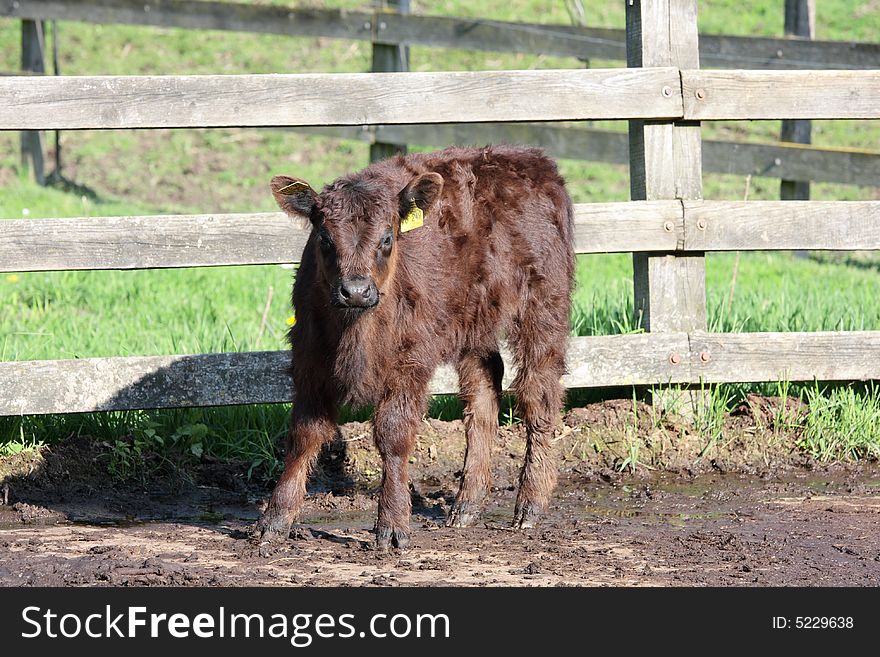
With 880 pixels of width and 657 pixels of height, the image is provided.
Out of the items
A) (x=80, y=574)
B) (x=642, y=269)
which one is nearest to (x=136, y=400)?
(x=80, y=574)

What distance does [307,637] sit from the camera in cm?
372

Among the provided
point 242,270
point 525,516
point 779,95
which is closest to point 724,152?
point 242,270

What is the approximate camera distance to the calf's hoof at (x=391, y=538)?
4.85 meters

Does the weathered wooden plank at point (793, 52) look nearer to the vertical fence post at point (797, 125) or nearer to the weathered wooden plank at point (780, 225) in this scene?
the vertical fence post at point (797, 125)

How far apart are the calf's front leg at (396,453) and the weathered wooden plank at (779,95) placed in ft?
7.83

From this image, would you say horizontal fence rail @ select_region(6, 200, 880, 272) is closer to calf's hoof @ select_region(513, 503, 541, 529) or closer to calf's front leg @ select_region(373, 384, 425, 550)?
calf's front leg @ select_region(373, 384, 425, 550)

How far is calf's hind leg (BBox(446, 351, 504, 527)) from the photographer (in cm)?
552

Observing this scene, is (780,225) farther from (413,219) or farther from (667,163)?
(413,219)

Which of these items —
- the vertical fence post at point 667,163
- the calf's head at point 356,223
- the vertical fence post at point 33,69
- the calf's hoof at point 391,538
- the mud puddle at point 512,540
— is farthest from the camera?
the vertical fence post at point 33,69

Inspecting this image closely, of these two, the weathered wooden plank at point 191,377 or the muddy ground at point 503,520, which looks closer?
the muddy ground at point 503,520

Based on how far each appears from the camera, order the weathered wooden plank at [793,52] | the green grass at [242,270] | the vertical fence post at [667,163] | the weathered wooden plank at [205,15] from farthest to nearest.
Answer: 1. the weathered wooden plank at [205,15]
2. the weathered wooden plank at [793,52]
3. the green grass at [242,270]
4. the vertical fence post at [667,163]

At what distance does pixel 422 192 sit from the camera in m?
5.01

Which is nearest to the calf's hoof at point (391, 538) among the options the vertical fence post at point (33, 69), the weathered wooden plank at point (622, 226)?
the weathered wooden plank at point (622, 226)

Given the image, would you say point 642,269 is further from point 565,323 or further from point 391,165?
point 391,165
